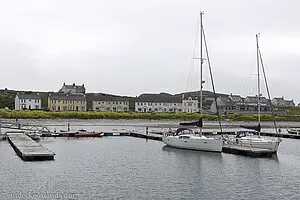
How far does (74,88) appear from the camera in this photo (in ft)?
537

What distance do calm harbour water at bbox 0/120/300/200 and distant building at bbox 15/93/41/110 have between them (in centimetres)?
9520

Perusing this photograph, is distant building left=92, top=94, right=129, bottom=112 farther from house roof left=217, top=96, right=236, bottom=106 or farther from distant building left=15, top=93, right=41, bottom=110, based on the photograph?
house roof left=217, top=96, right=236, bottom=106

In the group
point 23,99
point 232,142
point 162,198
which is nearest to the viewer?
point 162,198

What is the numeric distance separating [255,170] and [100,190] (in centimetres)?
1309

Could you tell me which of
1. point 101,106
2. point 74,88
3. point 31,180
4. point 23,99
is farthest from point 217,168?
point 74,88

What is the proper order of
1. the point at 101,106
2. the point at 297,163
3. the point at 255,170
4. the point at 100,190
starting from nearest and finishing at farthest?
the point at 100,190
the point at 255,170
the point at 297,163
the point at 101,106

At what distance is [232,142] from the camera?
1743 inches

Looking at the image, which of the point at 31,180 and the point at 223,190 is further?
the point at 31,180

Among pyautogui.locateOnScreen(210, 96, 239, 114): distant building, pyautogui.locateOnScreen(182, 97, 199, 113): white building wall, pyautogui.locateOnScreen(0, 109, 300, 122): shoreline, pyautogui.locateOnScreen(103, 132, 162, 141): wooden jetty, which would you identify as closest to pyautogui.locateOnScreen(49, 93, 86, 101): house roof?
pyautogui.locateOnScreen(0, 109, 300, 122): shoreline

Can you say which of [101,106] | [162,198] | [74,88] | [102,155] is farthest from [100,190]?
[74,88]

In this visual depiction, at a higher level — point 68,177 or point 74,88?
point 74,88

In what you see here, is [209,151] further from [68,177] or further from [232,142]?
[68,177]

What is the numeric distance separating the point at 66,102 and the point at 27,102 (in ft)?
41.3

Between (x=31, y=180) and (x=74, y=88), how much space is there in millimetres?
140192
